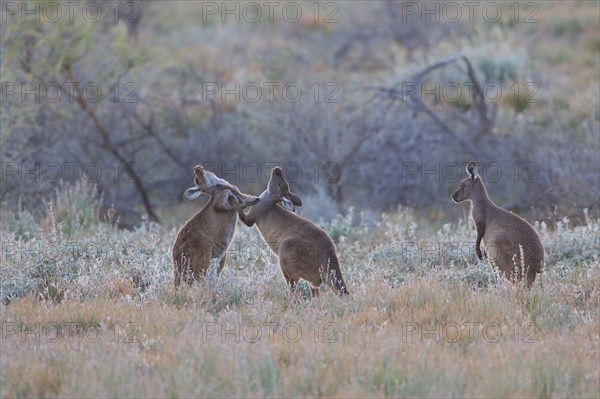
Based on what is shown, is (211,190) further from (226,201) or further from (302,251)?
(302,251)

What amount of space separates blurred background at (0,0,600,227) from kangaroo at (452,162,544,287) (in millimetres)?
5648

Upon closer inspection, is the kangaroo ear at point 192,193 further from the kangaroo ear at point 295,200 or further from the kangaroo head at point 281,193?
the kangaroo ear at point 295,200

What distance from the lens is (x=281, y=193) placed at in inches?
381

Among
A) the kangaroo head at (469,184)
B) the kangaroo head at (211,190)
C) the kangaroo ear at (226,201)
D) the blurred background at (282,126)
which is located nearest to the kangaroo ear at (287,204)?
the kangaroo head at (211,190)

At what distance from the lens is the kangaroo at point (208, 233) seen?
356 inches

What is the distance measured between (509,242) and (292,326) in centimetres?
269

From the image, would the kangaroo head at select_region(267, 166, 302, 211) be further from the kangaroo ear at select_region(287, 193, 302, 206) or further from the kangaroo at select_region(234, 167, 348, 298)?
the kangaroo at select_region(234, 167, 348, 298)

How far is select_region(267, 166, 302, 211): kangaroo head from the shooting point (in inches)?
377

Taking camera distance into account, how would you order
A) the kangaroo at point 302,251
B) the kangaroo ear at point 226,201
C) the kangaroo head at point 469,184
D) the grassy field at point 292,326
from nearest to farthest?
the grassy field at point 292,326 → the kangaroo at point 302,251 → the kangaroo ear at point 226,201 → the kangaroo head at point 469,184

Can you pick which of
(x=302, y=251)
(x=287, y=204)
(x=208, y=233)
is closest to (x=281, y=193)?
(x=287, y=204)

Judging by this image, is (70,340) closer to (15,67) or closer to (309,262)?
(309,262)

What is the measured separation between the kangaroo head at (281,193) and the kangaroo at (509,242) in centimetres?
189

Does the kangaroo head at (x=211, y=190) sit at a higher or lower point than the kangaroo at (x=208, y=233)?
higher

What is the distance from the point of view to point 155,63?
2211 cm
